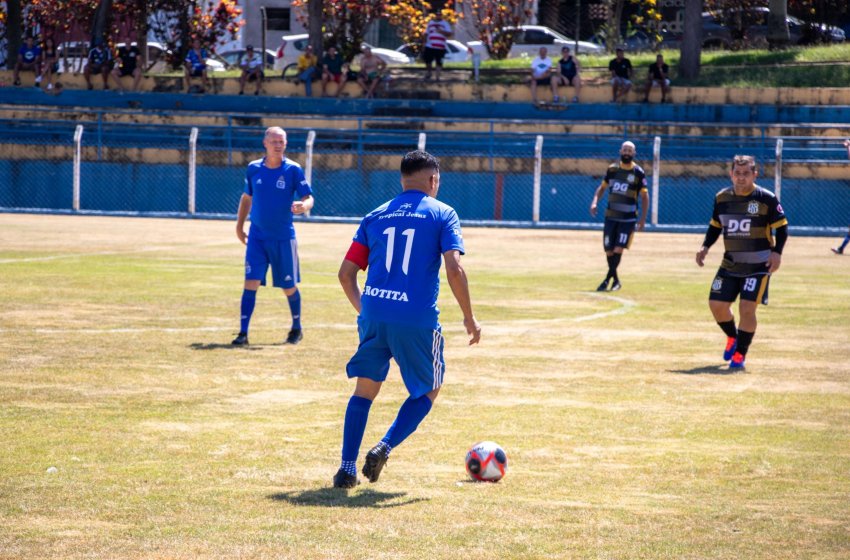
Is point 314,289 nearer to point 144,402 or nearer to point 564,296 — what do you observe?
point 564,296

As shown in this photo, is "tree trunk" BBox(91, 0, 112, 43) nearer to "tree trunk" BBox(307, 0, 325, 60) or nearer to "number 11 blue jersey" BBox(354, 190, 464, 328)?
"tree trunk" BBox(307, 0, 325, 60)

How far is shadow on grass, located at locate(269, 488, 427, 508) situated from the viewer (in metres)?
6.62

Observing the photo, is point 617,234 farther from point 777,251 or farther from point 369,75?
point 369,75

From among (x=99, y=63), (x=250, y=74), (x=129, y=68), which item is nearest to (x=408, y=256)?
(x=250, y=74)

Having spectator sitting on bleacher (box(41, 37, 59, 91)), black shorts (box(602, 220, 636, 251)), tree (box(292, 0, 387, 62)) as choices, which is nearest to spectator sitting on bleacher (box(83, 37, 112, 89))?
spectator sitting on bleacher (box(41, 37, 59, 91))

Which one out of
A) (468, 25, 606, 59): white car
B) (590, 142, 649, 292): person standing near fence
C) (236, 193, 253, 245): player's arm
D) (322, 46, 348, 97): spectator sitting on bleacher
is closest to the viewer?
(236, 193, 253, 245): player's arm

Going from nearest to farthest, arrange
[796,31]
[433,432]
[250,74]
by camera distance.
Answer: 1. [433,432]
2. [250,74]
3. [796,31]

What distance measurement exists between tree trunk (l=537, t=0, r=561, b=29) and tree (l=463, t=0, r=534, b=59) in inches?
327

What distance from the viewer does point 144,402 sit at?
941 centimetres

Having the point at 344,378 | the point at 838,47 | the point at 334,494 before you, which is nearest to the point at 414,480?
the point at 334,494

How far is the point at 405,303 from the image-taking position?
7027 millimetres

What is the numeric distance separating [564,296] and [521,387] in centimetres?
738

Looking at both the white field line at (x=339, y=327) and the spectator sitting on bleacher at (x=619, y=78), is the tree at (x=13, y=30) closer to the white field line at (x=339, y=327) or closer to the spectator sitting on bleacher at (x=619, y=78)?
the spectator sitting on bleacher at (x=619, y=78)

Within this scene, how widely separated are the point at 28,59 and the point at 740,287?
32435mm
